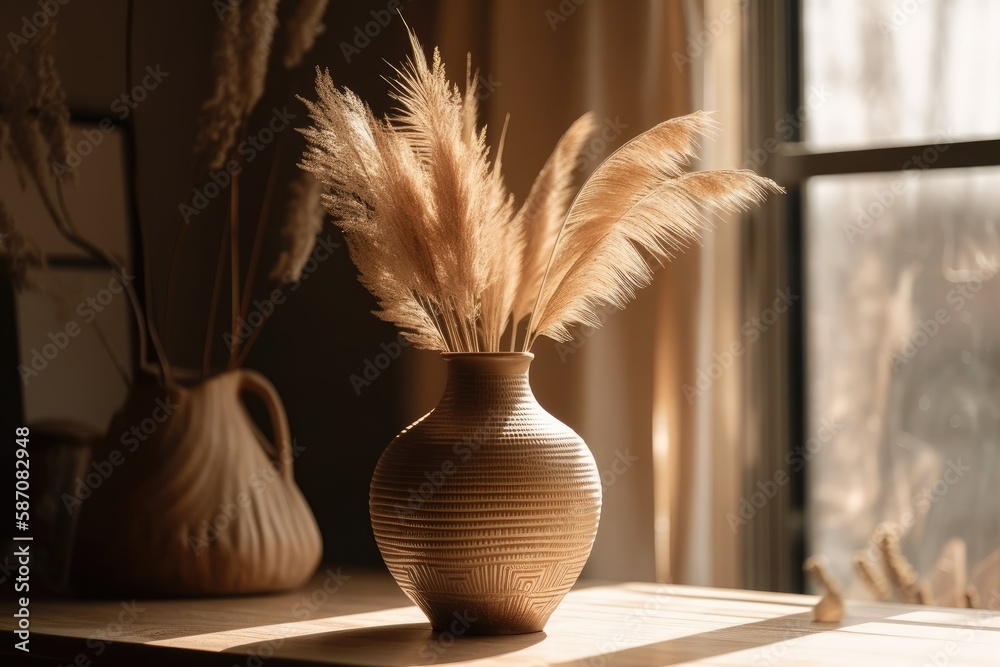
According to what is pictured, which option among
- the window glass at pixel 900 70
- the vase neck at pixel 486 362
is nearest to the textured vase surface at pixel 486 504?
the vase neck at pixel 486 362

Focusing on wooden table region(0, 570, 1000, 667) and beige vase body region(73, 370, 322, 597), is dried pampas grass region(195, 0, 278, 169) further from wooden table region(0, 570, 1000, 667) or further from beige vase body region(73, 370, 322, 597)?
wooden table region(0, 570, 1000, 667)

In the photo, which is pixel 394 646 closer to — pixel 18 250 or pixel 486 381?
pixel 486 381

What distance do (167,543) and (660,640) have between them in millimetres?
685

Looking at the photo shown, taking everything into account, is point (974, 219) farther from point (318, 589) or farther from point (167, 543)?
point (167, 543)

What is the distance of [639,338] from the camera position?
1.82m

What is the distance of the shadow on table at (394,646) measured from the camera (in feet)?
3.55

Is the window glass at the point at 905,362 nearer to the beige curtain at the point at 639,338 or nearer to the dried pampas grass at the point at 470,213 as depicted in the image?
the beige curtain at the point at 639,338

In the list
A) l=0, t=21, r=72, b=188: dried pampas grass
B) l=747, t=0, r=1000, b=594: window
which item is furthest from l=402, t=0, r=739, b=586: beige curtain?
l=0, t=21, r=72, b=188: dried pampas grass

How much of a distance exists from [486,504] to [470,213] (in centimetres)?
31

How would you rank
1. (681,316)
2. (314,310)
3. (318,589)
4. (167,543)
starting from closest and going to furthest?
(167,543) < (318,589) < (681,316) < (314,310)

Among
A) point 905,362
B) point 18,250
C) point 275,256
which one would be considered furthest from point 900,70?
point 18,250

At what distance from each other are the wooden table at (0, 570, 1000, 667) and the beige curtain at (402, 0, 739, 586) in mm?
270

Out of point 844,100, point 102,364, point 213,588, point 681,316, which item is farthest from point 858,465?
point 102,364

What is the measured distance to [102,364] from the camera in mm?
1882
